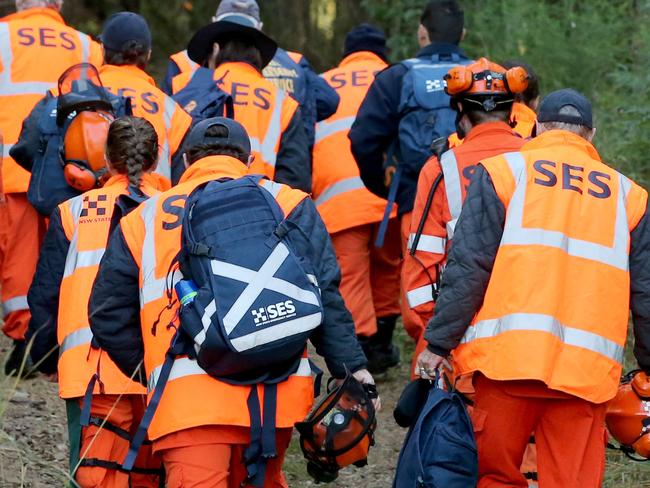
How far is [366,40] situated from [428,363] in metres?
4.54

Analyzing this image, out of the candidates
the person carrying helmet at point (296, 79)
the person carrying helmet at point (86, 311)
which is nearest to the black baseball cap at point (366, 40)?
the person carrying helmet at point (296, 79)

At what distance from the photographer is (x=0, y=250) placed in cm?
785

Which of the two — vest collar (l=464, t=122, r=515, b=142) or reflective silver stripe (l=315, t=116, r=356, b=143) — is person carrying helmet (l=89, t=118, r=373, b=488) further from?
reflective silver stripe (l=315, t=116, r=356, b=143)

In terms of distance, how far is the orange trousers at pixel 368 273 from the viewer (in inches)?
337

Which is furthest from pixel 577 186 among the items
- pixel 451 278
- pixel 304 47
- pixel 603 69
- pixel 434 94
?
pixel 304 47

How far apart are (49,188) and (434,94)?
2.07 metres

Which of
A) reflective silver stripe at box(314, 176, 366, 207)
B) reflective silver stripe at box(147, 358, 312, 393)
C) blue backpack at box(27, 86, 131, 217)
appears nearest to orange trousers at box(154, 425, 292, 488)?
reflective silver stripe at box(147, 358, 312, 393)

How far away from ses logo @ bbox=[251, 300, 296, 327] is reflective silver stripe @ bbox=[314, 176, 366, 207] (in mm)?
4372

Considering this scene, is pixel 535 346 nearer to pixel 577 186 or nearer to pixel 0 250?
pixel 577 186

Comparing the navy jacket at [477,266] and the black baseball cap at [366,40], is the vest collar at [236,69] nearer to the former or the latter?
the black baseball cap at [366,40]

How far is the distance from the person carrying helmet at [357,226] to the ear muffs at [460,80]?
282 cm

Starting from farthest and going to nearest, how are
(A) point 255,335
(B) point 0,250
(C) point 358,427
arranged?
(B) point 0,250, (C) point 358,427, (A) point 255,335

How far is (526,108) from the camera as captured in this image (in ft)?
23.2

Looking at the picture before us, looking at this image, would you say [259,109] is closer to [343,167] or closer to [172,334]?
[343,167]
